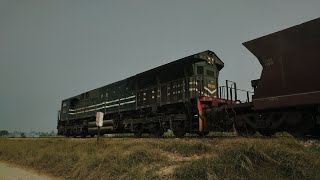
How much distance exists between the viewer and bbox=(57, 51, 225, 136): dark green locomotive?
14.4 m

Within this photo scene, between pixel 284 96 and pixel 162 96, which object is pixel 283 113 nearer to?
pixel 284 96

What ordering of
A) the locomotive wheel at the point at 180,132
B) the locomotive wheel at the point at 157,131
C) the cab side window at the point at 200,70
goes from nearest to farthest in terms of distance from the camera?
the locomotive wheel at the point at 180,132, the cab side window at the point at 200,70, the locomotive wheel at the point at 157,131

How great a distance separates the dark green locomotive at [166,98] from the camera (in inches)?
566

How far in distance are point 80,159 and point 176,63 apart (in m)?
7.70

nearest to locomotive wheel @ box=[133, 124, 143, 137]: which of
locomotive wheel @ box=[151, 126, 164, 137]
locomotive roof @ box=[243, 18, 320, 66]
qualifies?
locomotive wheel @ box=[151, 126, 164, 137]

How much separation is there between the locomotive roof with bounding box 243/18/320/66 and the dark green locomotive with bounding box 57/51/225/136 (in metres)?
4.16

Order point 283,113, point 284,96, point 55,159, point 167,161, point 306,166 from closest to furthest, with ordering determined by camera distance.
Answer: point 306,166, point 167,161, point 284,96, point 283,113, point 55,159

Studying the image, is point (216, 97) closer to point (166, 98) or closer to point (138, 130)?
point (166, 98)

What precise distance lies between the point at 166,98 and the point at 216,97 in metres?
2.59

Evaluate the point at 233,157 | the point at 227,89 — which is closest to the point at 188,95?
the point at 227,89

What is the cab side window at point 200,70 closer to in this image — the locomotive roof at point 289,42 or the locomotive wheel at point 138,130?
the locomotive roof at point 289,42

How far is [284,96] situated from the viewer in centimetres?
915

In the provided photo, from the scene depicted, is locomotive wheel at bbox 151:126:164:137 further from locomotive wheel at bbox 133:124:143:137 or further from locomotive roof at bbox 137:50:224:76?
locomotive roof at bbox 137:50:224:76

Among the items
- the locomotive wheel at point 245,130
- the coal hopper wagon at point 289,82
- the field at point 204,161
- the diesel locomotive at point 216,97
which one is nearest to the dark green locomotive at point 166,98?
the diesel locomotive at point 216,97
